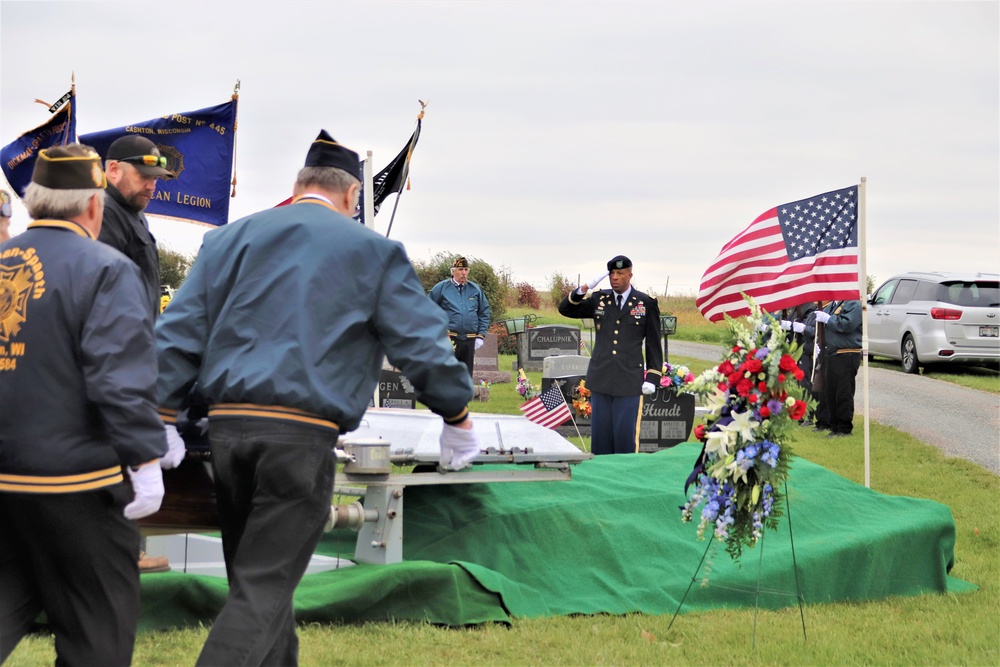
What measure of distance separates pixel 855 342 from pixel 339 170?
10933 millimetres

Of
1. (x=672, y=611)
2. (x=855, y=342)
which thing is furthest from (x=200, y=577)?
(x=855, y=342)

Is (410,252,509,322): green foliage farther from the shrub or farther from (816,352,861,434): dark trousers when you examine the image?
(816,352,861,434): dark trousers

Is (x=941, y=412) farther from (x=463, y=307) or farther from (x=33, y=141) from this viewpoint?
(x=33, y=141)

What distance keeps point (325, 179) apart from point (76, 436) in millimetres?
1279

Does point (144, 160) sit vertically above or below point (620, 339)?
above

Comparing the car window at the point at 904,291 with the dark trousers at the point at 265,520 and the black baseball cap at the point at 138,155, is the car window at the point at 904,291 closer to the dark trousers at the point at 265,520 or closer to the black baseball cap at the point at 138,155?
the black baseball cap at the point at 138,155

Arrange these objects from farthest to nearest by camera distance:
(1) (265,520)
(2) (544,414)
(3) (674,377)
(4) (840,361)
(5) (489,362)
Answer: (5) (489,362), (4) (840,361), (3) (674,377), (2) (544,414), (1) (265,520)

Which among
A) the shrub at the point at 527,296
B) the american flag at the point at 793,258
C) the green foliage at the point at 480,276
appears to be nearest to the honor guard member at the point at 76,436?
the american flag at the point at 793,258

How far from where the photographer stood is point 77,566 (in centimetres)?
323

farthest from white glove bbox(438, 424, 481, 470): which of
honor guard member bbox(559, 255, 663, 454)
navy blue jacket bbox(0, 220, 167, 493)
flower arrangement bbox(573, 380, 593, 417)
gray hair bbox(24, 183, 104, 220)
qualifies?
flower arrangement bbox(573, 380, 593, 417)

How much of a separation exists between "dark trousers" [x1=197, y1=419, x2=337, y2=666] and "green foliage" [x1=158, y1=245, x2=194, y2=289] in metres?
23.6

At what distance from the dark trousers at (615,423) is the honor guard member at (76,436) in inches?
250

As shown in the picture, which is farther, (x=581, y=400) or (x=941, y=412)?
(x=941, y=412)

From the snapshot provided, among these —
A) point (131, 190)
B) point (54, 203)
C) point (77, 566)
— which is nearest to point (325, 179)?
point (54, 203)
